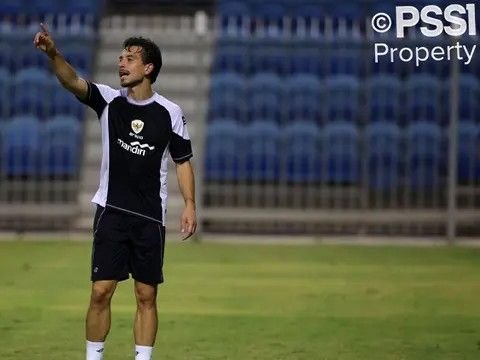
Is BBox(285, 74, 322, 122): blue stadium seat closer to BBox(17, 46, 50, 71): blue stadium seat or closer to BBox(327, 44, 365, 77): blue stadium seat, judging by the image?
BBox(327, 44, 365, 77): blue stadium seat

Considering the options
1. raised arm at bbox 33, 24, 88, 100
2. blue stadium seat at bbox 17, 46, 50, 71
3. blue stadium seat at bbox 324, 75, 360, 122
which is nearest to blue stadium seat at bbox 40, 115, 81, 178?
blue stadium seat at bbox 17, 46, 50, 71

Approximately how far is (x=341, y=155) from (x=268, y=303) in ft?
18.7

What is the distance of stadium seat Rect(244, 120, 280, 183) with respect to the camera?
1463 cm

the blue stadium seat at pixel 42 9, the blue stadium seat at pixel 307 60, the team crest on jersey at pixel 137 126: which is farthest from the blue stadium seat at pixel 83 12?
the team crest on jersey at pixel 137 126

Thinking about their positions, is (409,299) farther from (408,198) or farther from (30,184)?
(30,184)

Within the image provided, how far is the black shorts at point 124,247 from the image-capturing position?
570 cm

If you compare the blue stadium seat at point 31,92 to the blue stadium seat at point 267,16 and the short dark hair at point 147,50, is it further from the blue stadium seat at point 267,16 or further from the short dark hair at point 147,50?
the short dark hair at point 147,50

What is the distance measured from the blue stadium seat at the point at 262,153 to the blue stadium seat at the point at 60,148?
216 cm

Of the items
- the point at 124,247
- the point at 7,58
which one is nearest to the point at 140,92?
the point at 124,247

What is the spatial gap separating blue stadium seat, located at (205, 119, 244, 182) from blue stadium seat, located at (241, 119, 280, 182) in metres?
0.10

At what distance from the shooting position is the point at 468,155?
46.6 ft

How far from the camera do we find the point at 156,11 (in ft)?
58.1

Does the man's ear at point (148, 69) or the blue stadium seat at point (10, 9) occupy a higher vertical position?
the blue stadium seat at point (10, 9)

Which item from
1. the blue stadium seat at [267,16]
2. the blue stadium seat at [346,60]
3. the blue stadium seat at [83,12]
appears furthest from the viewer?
the blue stadium seat at [83,12]
